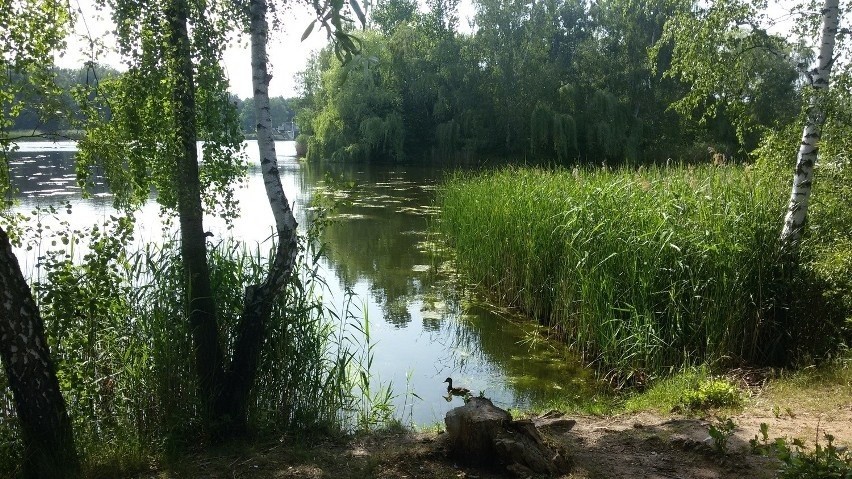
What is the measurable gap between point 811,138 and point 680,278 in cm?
158

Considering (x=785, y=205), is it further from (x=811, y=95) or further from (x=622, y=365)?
(x=622, y=365)

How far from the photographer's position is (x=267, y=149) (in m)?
3.85

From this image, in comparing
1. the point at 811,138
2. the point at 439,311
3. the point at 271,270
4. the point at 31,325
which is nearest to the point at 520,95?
the point at 439,311

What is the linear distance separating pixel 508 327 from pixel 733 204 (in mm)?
2928

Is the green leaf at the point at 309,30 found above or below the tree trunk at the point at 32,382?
above

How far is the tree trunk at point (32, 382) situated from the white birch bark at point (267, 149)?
126cm

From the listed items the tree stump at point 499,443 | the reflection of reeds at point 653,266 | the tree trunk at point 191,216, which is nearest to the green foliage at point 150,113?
the tree trunk at point 191,216

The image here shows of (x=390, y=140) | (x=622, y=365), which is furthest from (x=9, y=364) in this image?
(x=390, y=140)

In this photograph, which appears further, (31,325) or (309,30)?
(31,325)

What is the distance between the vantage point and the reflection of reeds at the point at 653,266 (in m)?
5.65

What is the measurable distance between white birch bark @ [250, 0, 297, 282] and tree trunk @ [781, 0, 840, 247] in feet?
13.9

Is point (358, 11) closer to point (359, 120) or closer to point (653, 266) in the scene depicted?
point (653, 266)

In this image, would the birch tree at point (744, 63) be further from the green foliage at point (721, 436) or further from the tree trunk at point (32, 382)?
the tree trunk at point (32, 382)

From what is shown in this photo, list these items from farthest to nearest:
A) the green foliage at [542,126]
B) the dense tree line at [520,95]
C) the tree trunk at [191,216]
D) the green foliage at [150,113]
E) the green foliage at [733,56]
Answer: the dense tree line at [520,95], the green foliage at [542,126], the green foliage at [733,56], the tree trunk at [191,216], the green foliage at [150,113]
